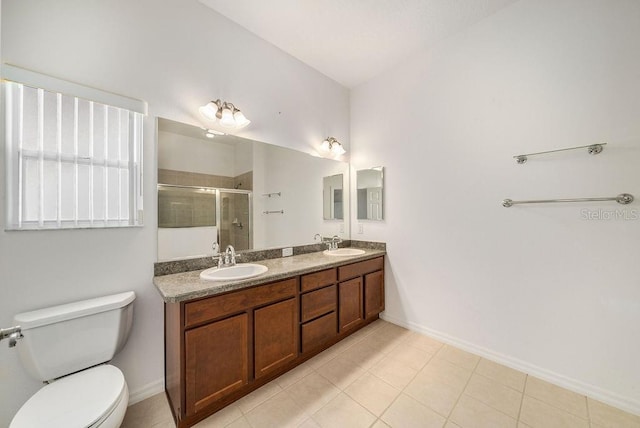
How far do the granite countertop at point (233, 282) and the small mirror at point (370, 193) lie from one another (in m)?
0.65

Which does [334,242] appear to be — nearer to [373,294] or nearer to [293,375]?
[373,294]

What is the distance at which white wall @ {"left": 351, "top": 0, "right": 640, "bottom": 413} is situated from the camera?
4.91 ft

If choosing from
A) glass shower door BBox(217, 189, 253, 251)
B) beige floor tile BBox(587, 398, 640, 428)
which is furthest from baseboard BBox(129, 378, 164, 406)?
beige floor tile BBox(587, 398, 640, 428)

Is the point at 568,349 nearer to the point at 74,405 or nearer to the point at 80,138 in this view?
the point at 74,405

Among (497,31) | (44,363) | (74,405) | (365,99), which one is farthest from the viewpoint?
(365,99)

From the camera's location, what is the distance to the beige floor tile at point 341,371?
1742 mm

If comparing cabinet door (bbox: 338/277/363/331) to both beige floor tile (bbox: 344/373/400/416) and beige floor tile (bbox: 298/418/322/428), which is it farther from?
beige floor tile (bbox: 298/418/322/428)

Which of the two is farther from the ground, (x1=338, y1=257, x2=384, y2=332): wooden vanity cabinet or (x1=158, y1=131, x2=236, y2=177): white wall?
(x1=158, y1=131, x2=236, y2=177): white wall

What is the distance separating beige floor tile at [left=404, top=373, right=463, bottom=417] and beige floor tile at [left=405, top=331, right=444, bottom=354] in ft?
1.29

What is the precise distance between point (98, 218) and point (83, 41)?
3.46 feet

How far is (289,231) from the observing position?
241 centimetres

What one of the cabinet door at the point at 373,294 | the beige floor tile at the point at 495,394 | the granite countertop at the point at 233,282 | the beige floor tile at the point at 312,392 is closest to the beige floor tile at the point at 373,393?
the beige floor tile at the point at 312,392

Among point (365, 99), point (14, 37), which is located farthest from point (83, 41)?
point (365, 99)

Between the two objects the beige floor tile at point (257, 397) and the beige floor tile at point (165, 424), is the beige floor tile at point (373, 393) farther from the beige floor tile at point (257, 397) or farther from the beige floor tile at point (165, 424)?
the beige floor tile at point (165, 424)
